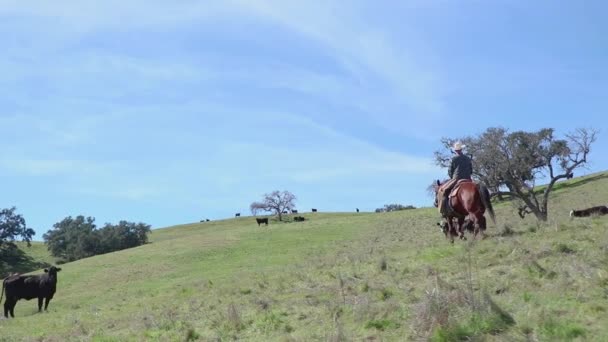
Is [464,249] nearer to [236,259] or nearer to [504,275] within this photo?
[504,275]

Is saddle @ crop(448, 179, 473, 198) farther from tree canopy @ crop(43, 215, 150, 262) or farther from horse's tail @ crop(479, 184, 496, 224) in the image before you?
tree canopy @ crop(43, 215, 150, 262)

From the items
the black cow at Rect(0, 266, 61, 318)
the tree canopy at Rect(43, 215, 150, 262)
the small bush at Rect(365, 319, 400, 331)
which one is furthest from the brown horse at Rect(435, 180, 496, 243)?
the tree canopy at Rect(43, 215, 150, 262)

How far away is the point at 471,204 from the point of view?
15906mm

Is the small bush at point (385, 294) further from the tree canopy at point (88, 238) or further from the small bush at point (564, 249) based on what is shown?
the tree canopy at point (88, 238)

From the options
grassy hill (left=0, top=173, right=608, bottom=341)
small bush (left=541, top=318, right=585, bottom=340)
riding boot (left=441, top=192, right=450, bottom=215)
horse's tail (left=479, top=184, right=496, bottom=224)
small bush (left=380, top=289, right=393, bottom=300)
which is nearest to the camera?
small bush (left=541, top=318, right=585, bottom=340)

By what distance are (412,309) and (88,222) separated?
89.8m

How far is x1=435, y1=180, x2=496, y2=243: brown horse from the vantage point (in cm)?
1568

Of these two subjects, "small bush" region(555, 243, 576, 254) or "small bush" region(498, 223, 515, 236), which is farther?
"small bush" region(498, 223, 515, 236)

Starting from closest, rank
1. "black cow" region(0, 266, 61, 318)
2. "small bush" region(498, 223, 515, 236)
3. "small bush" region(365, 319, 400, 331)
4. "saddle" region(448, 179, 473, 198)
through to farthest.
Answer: "small bush" region(365, 319, 400, 331) < "small bush" region(498, 223, 515, 236) < "saddle" region(448, 179, 473, 198) < "black cow" region(0, 266, 61, 318)

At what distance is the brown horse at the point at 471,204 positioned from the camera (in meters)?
15.7

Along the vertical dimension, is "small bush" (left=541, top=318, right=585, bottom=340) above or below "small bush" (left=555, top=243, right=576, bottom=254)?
below

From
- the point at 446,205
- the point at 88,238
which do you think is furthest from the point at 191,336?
the point at 88,238

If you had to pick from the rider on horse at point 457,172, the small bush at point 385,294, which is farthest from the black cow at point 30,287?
the small bush at point 385,294

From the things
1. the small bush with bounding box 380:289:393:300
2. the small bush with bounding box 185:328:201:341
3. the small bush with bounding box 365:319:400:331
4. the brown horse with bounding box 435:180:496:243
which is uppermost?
the brown horse with bounding box 435:180:496:243
